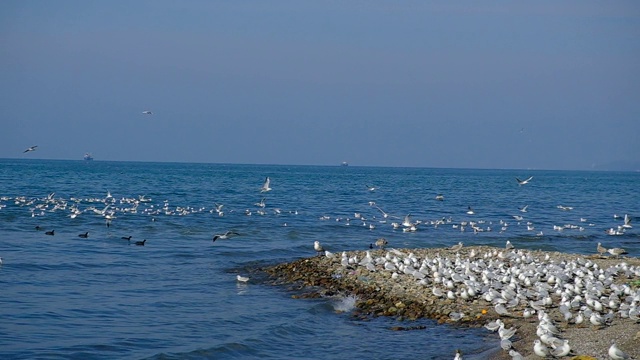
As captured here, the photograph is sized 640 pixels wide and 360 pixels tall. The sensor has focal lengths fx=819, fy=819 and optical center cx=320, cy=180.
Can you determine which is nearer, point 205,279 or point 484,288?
point 484,288

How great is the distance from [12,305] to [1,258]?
20.7ft

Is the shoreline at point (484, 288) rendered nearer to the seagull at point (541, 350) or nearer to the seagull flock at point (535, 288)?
the seagull flock at point (535, 288)

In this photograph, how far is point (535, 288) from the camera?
16.5m

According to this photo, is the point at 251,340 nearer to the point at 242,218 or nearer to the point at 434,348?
the point at 434,348

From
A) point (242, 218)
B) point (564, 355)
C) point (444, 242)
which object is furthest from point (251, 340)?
point (242, 218)

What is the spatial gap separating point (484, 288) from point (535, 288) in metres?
1.17

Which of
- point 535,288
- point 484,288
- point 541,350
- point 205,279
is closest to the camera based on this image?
point 541,350

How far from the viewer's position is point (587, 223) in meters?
38.5

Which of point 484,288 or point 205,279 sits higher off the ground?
point 484,288

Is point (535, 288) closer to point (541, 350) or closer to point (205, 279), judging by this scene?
point (541, 350)

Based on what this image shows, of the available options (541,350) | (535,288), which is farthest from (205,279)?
(541,350)

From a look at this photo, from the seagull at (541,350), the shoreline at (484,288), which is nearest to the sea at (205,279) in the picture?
the shoreline at (484,288)

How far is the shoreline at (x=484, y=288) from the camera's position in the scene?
12.8 metres

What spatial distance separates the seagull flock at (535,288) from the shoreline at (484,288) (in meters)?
0.02
